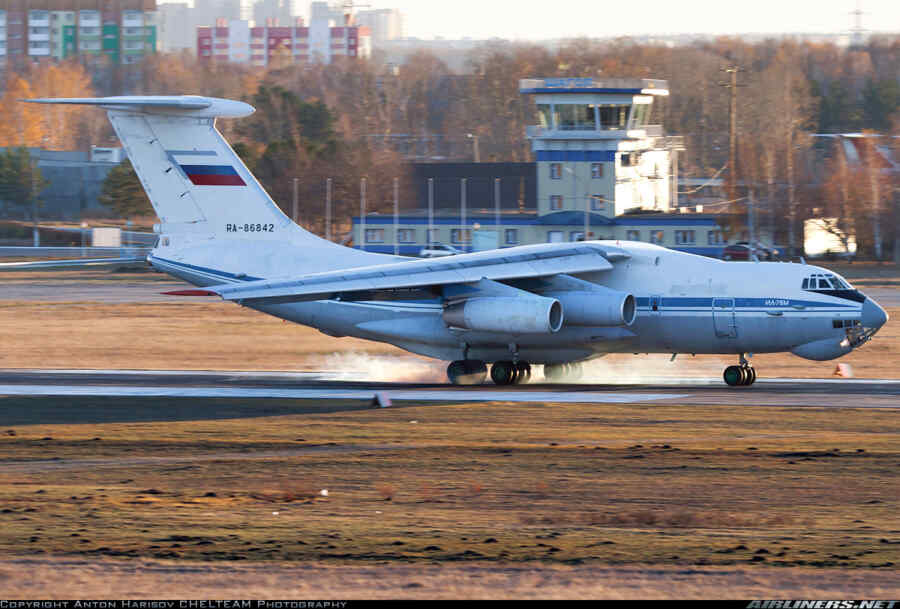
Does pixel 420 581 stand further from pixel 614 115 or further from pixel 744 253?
pixel 744 253

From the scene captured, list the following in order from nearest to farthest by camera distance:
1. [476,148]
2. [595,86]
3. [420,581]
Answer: [420,581] → [595,86] → [476,148]

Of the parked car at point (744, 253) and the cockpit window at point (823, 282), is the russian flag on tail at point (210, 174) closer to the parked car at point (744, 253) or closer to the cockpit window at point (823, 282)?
the cockpit window at point (823, 282)

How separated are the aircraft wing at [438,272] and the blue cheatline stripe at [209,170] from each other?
3.26 m

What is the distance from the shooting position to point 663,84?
232ft

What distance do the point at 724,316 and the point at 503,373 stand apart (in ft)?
16.4

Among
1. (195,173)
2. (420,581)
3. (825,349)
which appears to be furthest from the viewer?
(195,173)

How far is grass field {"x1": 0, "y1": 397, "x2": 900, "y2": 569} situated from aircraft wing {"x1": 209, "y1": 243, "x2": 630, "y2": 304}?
90.4 inches

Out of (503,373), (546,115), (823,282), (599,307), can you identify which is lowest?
(503,373)

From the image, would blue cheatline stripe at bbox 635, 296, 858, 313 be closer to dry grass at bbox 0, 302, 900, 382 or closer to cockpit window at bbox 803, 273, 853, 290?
cockpit window at bbox 803, 273, 853, 290

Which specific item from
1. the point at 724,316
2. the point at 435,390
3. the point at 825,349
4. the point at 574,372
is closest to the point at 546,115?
the point at 574,372

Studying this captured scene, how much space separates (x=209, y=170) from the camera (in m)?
29.1

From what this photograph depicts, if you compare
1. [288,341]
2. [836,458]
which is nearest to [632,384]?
[836,458]

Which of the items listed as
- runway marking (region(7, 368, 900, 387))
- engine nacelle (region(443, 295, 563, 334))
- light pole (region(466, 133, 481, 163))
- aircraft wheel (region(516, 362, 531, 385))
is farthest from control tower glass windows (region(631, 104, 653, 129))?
light pole (region(466, 133, 481, 163))

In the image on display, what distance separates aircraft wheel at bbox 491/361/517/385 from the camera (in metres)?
28.5
